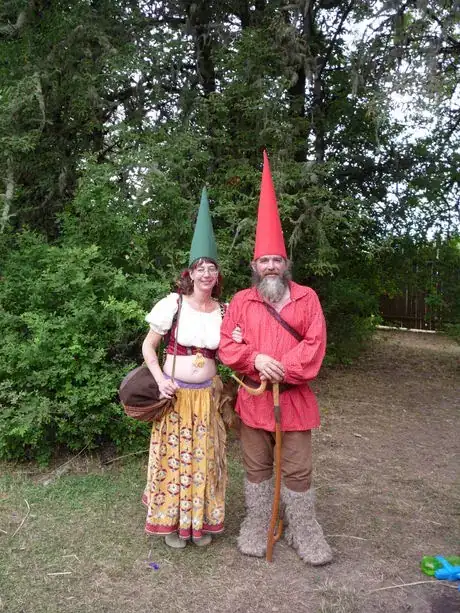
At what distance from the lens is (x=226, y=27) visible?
664 cm

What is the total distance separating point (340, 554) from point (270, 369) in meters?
1.17

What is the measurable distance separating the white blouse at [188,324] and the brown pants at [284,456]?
1.69 feet

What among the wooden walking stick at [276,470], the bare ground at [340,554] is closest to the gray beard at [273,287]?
the wooden walking stick at [276,470]

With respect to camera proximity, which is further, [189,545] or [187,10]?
[187,10]

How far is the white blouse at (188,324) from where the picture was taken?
3.13m

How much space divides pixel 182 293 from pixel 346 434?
3026 mm

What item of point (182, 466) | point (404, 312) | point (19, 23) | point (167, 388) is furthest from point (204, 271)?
point (404, 312)

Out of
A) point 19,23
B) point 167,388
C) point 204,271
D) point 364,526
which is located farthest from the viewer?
point 19,23

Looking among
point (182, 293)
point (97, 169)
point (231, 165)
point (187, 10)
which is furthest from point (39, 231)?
point (182, 293)

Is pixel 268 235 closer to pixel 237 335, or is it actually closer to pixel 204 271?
pixel 204 271

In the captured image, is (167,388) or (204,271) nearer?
(167,388)

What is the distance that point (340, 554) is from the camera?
128 inches

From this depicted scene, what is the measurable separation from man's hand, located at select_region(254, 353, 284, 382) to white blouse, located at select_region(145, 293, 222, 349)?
343mm

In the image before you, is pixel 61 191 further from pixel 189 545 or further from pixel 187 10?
pixel 189 545
